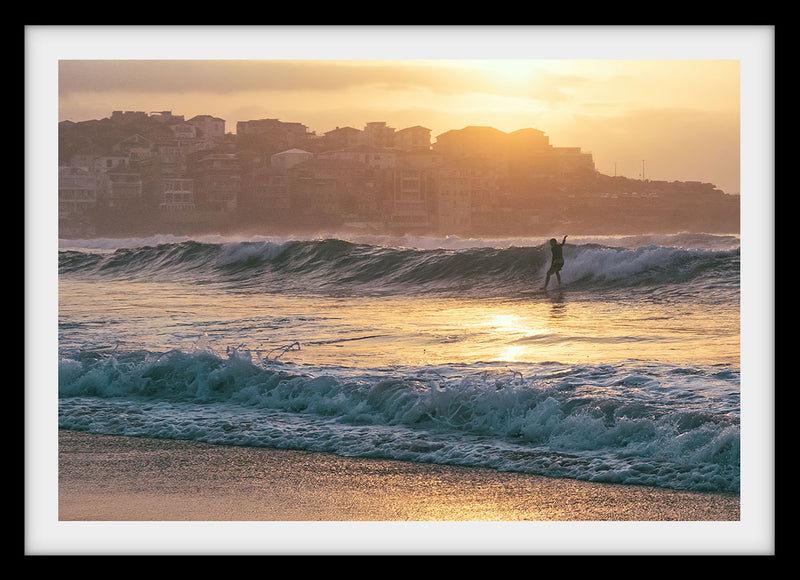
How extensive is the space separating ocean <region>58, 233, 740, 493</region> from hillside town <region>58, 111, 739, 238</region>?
10632mm

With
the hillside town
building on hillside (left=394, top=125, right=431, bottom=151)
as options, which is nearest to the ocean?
building on hillside (left=394, top=125, right=431, bottom=151)

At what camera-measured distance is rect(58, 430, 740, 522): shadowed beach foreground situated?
440 centimetres

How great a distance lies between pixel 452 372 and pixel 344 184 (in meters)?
26.9

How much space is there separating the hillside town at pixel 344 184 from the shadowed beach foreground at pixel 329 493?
753 inches

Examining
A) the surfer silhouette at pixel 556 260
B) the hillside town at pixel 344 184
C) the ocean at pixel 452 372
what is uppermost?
the hillside town at pixel 344 184

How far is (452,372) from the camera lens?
292 inches

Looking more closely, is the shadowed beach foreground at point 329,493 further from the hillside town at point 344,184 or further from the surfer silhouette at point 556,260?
the hillside town at point 344,184

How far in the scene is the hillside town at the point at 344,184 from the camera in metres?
27.6

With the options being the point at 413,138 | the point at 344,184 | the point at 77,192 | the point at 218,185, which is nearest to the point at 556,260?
the point at 413,138

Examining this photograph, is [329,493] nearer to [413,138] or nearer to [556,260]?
[556,260]

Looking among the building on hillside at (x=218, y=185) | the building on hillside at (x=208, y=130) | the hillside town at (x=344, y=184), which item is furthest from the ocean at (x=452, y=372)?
the building on hillside at (x=218, y=185)

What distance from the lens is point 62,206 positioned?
38.4 metres

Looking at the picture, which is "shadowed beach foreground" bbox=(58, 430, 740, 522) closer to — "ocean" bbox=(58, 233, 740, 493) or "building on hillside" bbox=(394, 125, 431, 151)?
"ocean" bbox=(58, 233, 740, 493)
